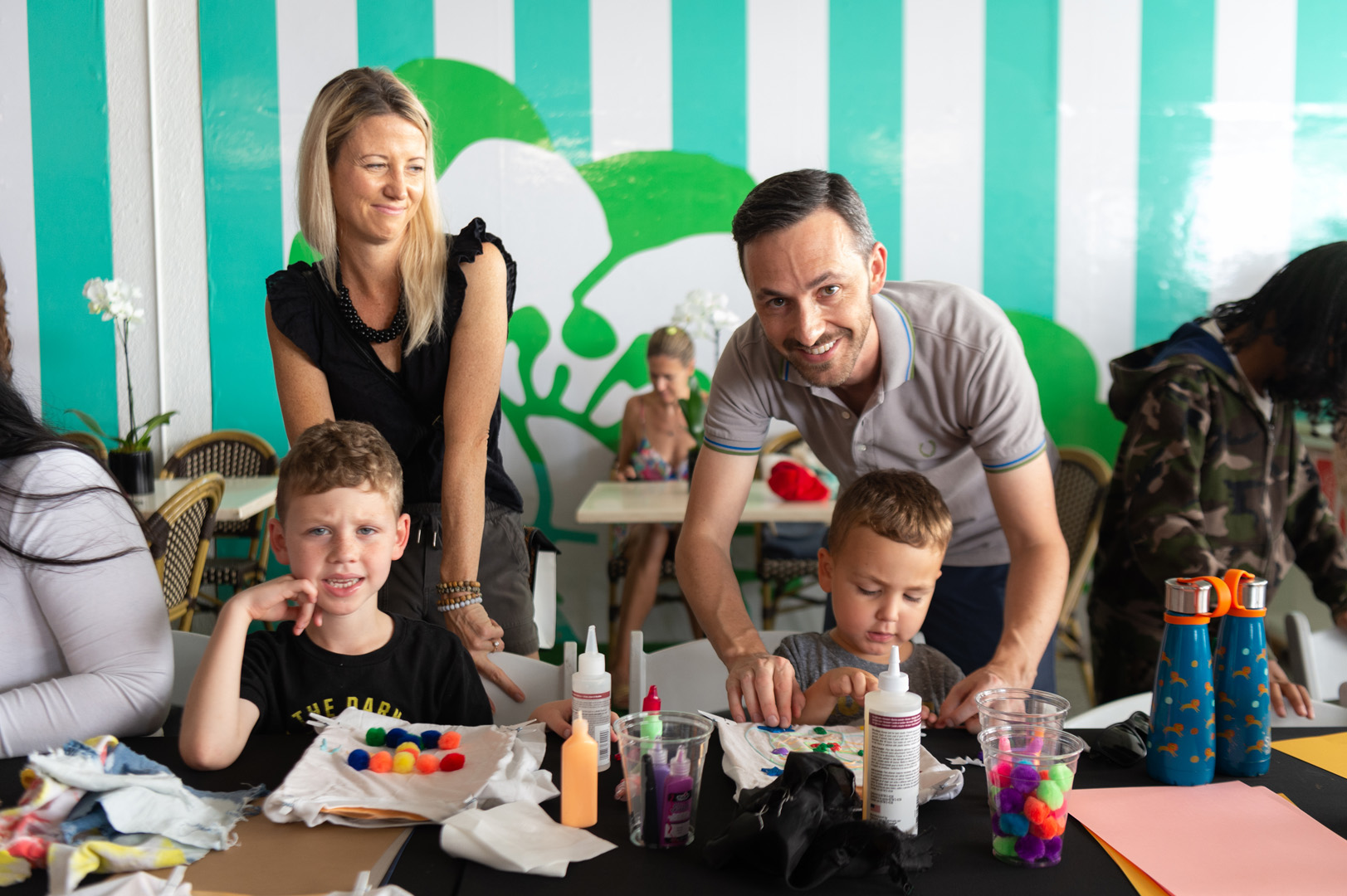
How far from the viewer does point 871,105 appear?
454 cm

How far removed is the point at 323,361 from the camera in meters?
1.92

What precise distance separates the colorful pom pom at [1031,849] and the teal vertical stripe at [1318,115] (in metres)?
4.50

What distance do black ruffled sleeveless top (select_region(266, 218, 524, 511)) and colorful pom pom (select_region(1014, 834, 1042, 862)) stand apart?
1.22 meters

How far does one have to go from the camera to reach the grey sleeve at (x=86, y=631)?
1.29m

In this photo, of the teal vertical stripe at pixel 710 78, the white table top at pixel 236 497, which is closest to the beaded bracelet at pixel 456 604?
the white table top at pixel 236 497

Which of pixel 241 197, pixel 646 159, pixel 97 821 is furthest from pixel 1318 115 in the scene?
pixel 97 821

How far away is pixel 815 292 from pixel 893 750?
83cm

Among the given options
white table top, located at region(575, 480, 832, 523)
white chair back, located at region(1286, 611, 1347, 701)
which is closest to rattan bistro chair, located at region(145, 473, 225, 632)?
white table top, located at region(575, 480, 832, 523)

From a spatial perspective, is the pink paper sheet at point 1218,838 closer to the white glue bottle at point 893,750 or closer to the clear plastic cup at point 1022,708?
the clear plastic cup at point 1022,708

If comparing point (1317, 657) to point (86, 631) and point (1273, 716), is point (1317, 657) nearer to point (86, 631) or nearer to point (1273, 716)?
point (1273, 716)

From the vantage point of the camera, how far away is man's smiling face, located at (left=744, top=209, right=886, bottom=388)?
1.65 m

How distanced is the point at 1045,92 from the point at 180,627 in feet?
13.6

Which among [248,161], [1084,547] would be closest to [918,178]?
[1084,547]

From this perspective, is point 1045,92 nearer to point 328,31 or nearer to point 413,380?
point 328,31
